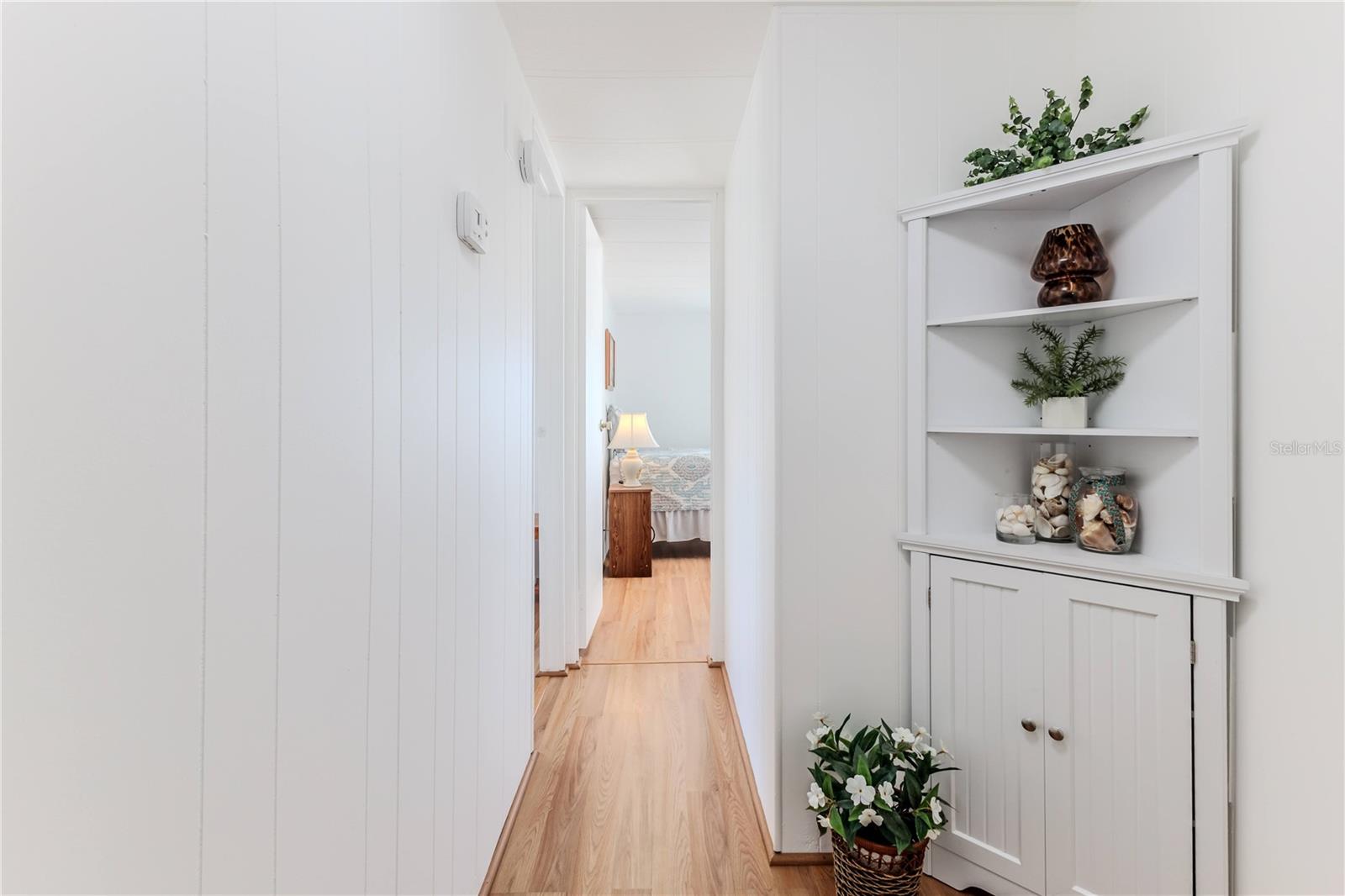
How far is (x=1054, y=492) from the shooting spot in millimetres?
1549

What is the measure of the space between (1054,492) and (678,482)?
3.74 meters

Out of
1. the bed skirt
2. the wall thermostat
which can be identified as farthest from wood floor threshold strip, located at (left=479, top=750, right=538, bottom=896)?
the bed skirt

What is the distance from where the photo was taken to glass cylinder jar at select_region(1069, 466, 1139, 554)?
144cm

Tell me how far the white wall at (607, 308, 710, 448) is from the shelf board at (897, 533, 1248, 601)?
5.30m

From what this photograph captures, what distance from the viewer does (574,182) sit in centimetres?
295

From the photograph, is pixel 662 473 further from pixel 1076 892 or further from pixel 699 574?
pixel 1076 892

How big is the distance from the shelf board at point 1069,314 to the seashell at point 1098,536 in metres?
0.50

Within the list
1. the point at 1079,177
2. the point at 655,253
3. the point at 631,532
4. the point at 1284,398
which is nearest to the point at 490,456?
the point at 1079,177

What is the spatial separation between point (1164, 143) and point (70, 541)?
6.16ft

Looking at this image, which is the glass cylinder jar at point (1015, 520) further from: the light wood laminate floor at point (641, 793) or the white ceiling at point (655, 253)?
the white ceiling at point (655, 253)

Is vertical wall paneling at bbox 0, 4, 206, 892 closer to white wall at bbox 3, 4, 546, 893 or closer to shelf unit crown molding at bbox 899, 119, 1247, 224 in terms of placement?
white wall at bbox 3, 4, 546, 893

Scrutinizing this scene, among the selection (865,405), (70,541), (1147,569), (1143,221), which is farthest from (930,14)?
(70,541)

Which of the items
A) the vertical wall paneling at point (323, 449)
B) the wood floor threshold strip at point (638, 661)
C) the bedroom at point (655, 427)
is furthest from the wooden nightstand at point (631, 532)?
the vertical wall paneling at point (323, 449)

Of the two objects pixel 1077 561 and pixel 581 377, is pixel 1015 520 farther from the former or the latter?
pixel 581 377
